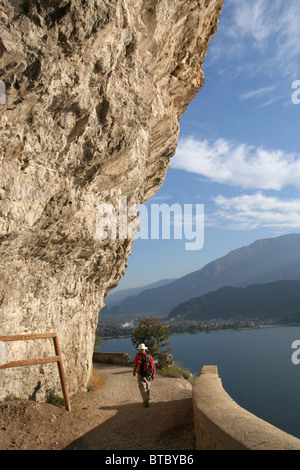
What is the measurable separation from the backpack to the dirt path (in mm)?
800

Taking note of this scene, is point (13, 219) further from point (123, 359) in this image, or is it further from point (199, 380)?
point (123, 359)

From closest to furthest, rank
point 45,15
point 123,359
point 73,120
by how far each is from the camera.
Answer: point 45,15 < point 73,120 < point 123,359

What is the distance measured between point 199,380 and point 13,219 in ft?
18.1

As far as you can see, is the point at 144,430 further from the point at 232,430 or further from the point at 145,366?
the point at 232,430

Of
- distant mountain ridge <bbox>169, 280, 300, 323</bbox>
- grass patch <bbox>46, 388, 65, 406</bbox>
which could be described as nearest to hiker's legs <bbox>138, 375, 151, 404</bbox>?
grass patch <bbox>46, 388, 65, 406</bbox>

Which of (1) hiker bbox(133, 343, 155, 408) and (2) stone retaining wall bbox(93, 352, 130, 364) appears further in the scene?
(2) stone retaining wall bbox(93, 352, 130, 364)

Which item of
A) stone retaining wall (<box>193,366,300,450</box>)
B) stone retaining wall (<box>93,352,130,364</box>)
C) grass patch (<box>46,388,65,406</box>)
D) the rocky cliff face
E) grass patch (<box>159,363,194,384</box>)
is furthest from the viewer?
stone retaining wall (<box>93,352,130,364</box>)

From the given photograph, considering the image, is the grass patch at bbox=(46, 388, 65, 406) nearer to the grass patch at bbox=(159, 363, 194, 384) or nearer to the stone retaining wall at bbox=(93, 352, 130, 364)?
the grass patch at bbox=(159, 363, 194, 384)

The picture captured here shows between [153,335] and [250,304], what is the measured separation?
423ft

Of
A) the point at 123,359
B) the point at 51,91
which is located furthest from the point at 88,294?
the point at 123,359

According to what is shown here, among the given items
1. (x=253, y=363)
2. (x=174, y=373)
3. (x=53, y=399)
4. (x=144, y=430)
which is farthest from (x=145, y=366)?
(x=253, y=363)

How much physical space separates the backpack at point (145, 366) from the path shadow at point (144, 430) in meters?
0.80

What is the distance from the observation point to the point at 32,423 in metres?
6.34

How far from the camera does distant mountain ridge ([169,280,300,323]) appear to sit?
4943 inches
